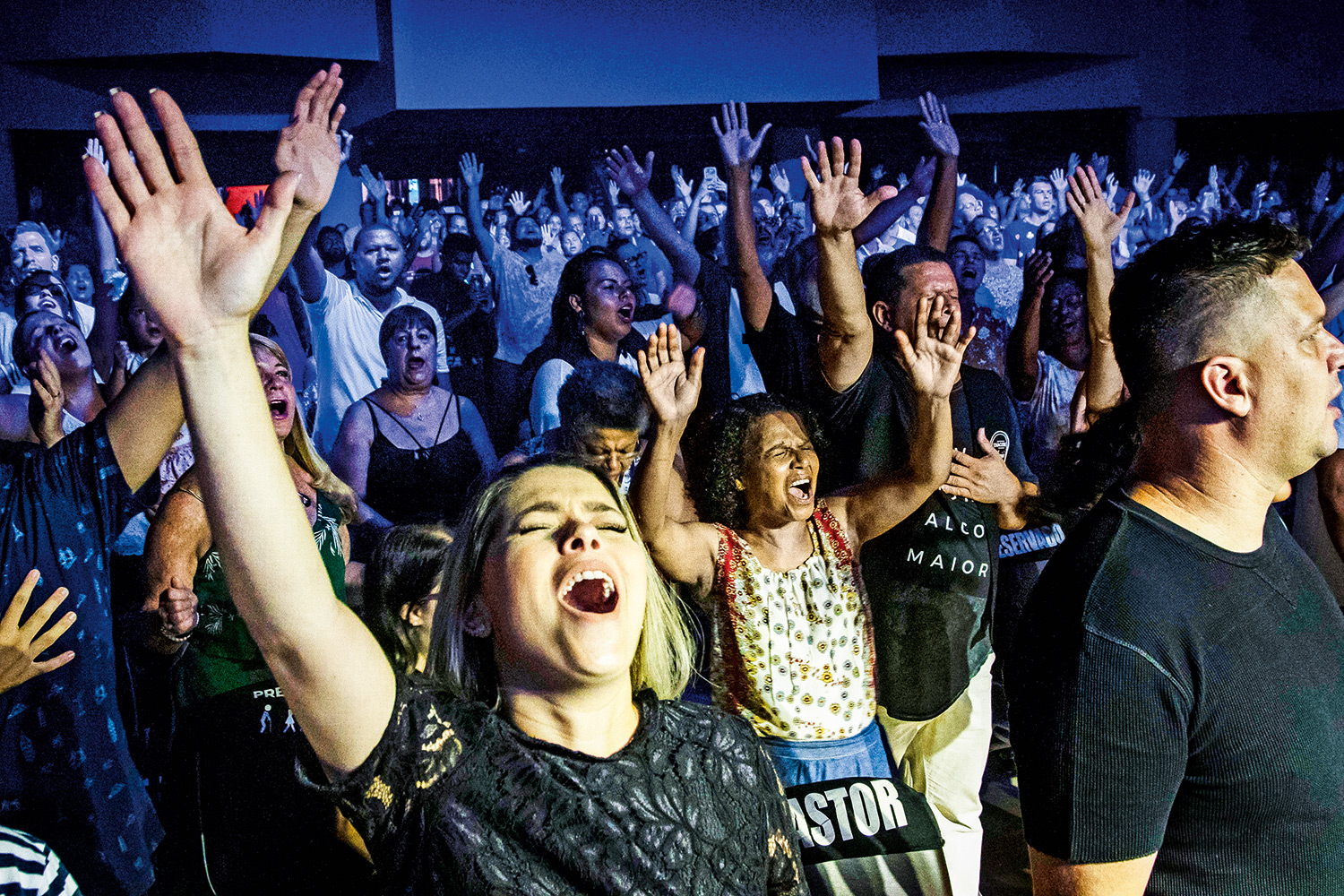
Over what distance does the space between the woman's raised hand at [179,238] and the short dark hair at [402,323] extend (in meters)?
1.78

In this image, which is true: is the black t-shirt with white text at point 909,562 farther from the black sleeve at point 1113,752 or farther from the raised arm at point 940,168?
the black sleeve at point 1113,752

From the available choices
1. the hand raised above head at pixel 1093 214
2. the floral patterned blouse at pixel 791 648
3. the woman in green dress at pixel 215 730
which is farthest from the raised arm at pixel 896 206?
the woman in green dress at pixel 215 730

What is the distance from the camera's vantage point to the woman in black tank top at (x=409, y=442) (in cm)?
273

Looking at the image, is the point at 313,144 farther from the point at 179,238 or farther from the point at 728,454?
the point at 728,454

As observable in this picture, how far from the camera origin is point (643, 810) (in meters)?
1.16

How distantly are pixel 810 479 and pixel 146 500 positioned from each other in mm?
1506

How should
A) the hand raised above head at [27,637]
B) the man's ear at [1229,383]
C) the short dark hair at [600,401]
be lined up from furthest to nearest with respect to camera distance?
the short dark hair at [600,401] < the hand raised above head at [27,637] < the man's ear at [1229,383]

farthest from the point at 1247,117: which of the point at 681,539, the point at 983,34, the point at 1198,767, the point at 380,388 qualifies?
the point at 1198,767

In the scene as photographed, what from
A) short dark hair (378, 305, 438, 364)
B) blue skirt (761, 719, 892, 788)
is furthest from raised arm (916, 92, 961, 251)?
blue skirt (761, 719, 892, 788)

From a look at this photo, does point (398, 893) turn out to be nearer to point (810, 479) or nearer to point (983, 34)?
point (810, 479)

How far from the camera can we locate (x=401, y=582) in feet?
6.96

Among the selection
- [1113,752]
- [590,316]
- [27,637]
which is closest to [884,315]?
[590,316]

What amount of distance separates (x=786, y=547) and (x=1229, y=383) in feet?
4.10

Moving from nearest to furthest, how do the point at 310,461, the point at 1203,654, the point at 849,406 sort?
the point at 1203,654 → the point at 310,461 → the point at 849,406
